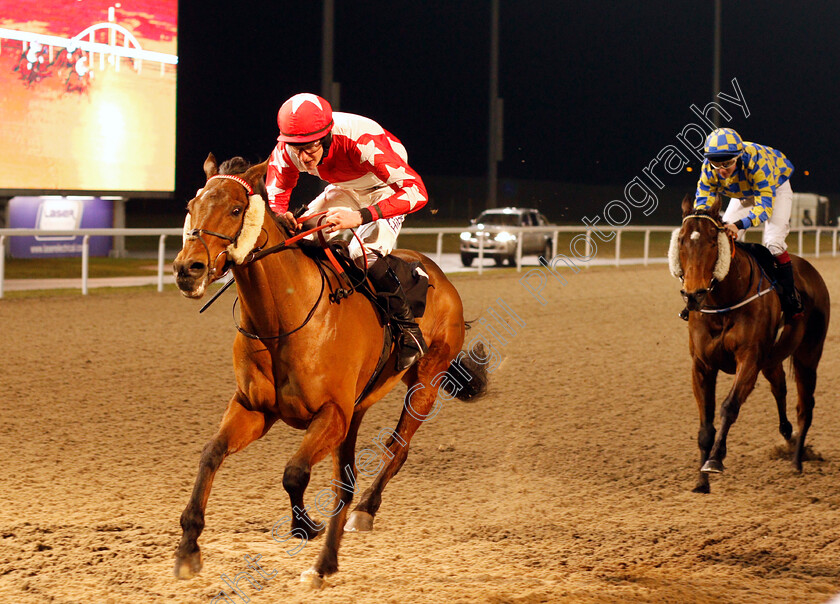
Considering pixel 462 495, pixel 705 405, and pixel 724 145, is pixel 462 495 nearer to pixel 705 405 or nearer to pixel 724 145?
pixel 705 405

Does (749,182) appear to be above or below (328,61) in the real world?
below

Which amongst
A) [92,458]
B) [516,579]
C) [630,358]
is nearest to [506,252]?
[630,358]

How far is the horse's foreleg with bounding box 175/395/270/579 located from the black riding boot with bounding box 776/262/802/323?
3494mm


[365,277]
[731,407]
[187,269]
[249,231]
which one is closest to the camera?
[187,269]

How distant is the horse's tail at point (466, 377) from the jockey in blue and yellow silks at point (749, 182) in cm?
126

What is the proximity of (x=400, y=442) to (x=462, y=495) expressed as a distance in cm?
49

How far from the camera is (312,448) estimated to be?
3.38m

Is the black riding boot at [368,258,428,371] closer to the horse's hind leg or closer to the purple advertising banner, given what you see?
the horse's hind leg

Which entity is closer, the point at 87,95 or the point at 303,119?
the point at 303,119

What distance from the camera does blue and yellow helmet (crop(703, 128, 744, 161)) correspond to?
5.49m

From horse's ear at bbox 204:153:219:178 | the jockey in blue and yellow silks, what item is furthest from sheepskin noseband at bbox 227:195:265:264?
the jockey in blue and yellow silks

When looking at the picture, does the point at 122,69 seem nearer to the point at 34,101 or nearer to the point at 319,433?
the point at 34,101

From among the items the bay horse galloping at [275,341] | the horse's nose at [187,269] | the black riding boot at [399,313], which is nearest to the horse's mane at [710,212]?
the black riding boot at [399,313]

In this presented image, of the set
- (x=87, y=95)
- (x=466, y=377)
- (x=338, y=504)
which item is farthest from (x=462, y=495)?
(x=87, y=95)
